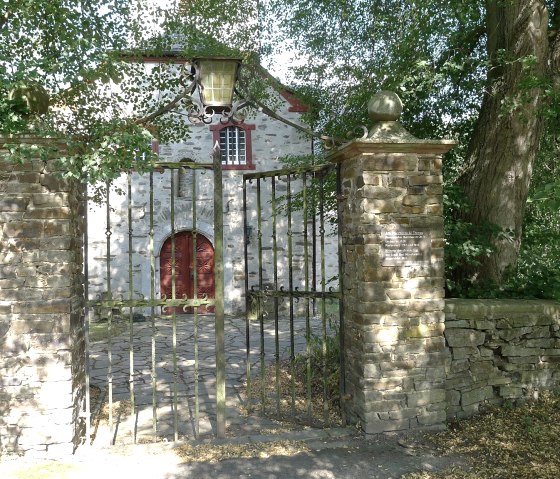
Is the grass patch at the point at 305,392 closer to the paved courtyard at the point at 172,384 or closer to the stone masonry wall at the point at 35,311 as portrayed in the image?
the paved courtyard at the point at 172,384

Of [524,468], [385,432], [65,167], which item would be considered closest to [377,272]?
[385,432]

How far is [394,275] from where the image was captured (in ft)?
14.2

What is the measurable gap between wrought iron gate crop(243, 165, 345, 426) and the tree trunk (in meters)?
1.82

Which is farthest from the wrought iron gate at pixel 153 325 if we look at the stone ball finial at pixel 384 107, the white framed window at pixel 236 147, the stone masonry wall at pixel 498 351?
the stone masonry wall at pixel 498 351

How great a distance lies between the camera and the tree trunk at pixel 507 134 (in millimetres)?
5762

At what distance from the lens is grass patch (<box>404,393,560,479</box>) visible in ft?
12.1

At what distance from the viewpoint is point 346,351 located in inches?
186

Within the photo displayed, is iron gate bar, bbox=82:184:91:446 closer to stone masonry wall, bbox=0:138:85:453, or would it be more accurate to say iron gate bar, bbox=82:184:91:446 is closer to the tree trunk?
stone masonry wall, bbox=0:138:85:453

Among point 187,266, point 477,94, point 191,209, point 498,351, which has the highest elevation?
point 477,94

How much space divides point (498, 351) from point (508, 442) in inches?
36.2

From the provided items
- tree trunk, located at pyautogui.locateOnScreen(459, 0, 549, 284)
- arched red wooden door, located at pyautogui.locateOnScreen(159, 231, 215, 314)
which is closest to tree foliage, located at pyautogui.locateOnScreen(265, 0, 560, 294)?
tree trunk, located at pyautogui.locateOnScreen(459, 0, 549, 284)

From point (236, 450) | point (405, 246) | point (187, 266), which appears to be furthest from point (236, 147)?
point (236, 450)

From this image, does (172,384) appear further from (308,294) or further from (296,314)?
(296,314)

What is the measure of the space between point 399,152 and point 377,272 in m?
1.03
